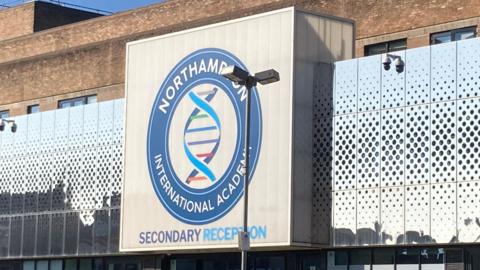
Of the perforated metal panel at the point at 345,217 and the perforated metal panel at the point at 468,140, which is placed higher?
the perforated metal panel at the point at 468,140

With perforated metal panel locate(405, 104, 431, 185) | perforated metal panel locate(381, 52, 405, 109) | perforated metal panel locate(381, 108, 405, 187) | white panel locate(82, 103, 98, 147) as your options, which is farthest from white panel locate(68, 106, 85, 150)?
perforated metal panel locate(405, 104, 431, 185)

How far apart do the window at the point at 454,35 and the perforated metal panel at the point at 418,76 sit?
370 centimetres

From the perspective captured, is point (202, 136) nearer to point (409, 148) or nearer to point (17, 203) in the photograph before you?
point (409, 148)

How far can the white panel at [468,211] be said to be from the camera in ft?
92.7

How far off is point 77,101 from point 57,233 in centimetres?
660

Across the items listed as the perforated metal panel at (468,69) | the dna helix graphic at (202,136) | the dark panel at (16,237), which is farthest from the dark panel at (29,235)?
the perforated metal panel at (468,69)

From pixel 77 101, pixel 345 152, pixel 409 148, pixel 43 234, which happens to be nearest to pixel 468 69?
pixel 409 148

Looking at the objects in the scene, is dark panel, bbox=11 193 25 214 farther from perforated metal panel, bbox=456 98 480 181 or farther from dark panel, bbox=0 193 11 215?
perforated metal panel, bbox=456 98 480 181

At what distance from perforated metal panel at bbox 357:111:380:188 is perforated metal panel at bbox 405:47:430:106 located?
3.81 feet

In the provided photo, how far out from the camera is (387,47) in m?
35.7

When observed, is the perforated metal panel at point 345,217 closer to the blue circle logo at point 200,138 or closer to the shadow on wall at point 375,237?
the shadow on wall at point 375,237

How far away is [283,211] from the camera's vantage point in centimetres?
3161

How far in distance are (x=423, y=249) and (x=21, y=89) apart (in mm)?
22571

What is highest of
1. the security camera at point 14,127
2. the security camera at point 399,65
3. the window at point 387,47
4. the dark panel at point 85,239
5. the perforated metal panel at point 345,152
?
the window at point 387,47
